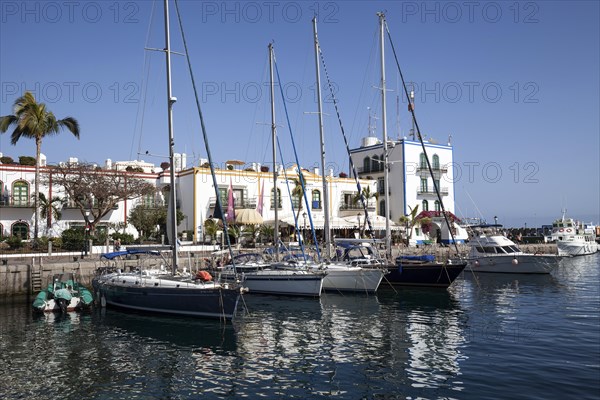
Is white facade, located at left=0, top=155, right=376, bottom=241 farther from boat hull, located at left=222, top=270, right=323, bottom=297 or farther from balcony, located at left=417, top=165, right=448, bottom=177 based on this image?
boat hull, located at left=222, top=270, right=323, bottom=297

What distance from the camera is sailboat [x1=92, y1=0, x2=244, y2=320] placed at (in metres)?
19.8

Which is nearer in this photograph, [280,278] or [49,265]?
[280,278]

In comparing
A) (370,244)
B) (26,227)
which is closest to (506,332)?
(370,244)

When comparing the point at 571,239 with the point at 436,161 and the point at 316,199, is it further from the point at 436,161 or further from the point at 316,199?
the point at 316,199

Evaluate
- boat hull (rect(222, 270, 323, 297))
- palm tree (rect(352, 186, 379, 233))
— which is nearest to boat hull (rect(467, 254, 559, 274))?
palm tree (rect(352, 186, 379, 233))

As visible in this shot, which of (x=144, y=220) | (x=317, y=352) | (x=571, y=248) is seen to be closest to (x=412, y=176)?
(x=571, y=248)

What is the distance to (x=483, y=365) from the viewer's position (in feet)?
46.2

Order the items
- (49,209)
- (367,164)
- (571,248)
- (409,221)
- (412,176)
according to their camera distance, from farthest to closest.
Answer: (571,248) < (367,164) < (412,176) < (409,221) < (49,209)

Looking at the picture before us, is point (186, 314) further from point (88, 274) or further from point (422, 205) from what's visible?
point (422, 205)

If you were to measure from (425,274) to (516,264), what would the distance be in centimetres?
1268

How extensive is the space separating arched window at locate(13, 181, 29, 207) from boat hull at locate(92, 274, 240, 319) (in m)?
22.7

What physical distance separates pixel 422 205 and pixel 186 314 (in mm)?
42709

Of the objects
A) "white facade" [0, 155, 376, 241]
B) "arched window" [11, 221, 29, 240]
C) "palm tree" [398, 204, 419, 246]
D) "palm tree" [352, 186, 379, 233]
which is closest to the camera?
"arched window" [11, 221, 29, 240]

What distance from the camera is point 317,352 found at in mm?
15727
